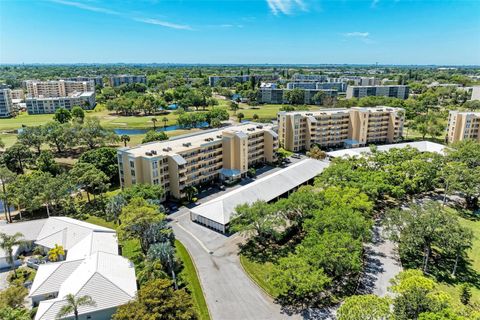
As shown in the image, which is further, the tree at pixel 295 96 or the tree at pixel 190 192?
the tree at pixel 295 96

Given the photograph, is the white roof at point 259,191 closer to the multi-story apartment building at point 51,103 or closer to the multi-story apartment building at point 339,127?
the multi-story apartment building at point 339,127

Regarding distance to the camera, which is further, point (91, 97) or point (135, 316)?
point (91, 97)

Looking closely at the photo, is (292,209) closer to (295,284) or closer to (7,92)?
(295,284)

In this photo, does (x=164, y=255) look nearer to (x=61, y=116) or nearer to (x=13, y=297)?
(x=13, y=297)

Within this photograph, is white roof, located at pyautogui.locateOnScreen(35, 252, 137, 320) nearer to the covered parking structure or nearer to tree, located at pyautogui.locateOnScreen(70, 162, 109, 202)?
the covered parking structure

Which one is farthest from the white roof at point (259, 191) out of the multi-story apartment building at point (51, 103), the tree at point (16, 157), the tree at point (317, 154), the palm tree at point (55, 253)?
the multi-story apartment building at point (51, 103)

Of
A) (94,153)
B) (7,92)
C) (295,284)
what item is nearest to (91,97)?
(7,92)

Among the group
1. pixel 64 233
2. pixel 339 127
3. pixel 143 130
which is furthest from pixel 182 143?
pixel 143 130
